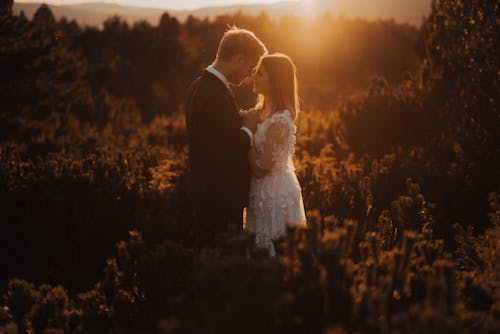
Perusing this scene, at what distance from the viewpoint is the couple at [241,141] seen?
12.6ft

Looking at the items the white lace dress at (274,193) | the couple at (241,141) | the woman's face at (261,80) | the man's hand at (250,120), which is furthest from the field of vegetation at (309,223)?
the woman's face at (261,80)

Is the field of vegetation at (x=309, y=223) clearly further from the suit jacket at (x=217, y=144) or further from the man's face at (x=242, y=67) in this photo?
the man's face at (x=242, y=67)

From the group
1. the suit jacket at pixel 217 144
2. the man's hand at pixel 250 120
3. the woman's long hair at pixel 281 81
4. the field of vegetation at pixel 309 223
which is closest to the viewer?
the field of vegetation at pixel 309 223

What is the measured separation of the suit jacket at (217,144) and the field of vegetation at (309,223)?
701 millimetres

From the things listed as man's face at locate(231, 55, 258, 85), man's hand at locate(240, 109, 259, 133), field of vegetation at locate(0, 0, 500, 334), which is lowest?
field of vegetation at locate(0, 0, 500, 334)

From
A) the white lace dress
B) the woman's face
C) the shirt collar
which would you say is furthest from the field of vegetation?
the shirt collar

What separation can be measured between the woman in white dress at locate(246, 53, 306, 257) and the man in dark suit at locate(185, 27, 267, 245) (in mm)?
117

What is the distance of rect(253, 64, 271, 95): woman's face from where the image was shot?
13.0 feet

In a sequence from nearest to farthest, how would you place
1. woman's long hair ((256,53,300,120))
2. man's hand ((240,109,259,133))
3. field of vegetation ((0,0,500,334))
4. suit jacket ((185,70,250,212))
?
1. field of vegetation ((0,0,500,334))
2. suit jacket ((185,70,250,212))
3. woman's long hair ((256,53,300,120))
4. man's hand ((240,109,259,133))

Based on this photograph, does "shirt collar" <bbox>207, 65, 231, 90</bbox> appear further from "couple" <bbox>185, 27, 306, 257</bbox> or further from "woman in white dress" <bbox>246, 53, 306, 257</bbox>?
"woman in white dress" <bbox>246, 53, 306, 257</bbox>

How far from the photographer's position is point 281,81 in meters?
Result: 3.98

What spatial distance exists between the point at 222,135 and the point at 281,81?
67 cm

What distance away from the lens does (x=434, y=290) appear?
194cm

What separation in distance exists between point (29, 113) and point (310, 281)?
17435mm
